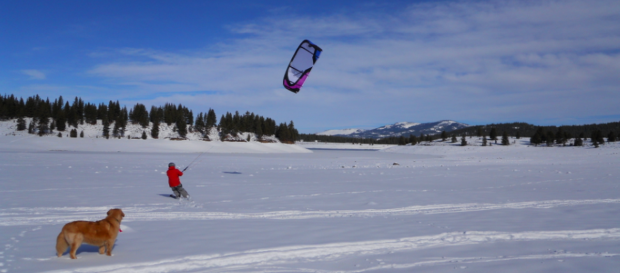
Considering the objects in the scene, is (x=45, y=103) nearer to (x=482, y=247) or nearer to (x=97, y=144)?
(x=97, y=144)

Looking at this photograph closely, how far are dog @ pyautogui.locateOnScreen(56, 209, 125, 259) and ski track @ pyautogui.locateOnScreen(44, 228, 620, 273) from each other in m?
0.41

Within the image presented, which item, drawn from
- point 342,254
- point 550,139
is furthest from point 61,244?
point 550,139

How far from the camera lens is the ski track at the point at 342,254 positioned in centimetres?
457

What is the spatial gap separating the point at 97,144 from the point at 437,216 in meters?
42.2

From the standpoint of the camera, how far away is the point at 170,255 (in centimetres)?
499

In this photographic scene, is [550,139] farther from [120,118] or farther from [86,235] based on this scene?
[120,118]

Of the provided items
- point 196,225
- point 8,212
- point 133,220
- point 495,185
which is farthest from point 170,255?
point 495,185

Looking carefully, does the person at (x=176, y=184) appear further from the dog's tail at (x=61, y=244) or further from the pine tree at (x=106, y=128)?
the pine tree at (x=106, y=128)

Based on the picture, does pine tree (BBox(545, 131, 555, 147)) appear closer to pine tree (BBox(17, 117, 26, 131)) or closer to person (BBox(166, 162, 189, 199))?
person (BBox(166, 162, 189, 199))

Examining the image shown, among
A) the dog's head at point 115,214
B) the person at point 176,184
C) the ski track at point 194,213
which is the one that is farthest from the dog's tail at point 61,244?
the person at point 176,184

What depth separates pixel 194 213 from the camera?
8422mm

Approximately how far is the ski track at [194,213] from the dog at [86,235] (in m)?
2.79

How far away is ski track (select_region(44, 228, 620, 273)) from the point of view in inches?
180

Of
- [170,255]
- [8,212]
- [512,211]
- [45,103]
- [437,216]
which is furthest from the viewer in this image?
[45,103]
